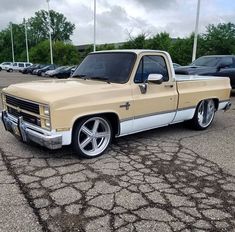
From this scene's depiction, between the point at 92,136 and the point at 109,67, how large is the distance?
141cm

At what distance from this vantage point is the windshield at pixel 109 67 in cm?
552

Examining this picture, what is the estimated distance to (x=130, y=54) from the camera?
5688 mm

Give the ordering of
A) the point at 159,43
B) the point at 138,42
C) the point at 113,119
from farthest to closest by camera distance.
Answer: the point at 159,43 → the point at 138,42 → the point at 113,119

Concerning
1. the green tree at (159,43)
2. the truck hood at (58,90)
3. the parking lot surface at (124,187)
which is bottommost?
the parking lot surface at (124,187)

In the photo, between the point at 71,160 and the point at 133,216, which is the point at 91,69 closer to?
the point at 71,160

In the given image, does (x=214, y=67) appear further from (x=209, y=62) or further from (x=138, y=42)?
(x=138, y=42)

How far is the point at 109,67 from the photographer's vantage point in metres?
5.76

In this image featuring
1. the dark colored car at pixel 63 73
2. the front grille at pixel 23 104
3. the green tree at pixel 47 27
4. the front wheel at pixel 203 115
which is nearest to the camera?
the front grille at pixel 23 104

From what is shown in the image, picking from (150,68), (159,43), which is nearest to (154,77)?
(150,68)

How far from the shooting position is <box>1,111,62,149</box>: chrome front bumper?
4516 millimetres

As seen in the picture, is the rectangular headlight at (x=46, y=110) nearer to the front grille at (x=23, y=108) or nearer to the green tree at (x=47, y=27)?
the front grille at (x=23, y=108)

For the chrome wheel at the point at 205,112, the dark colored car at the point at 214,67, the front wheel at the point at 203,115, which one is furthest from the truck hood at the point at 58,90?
the dark colored car at the point at 214,67

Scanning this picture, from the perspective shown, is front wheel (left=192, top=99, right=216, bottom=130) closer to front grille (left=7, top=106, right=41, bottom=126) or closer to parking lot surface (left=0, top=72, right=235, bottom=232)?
parking lot surface (left=0, top=72, right=235, bottom=232)

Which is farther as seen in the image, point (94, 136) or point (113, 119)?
point (113, 119)
